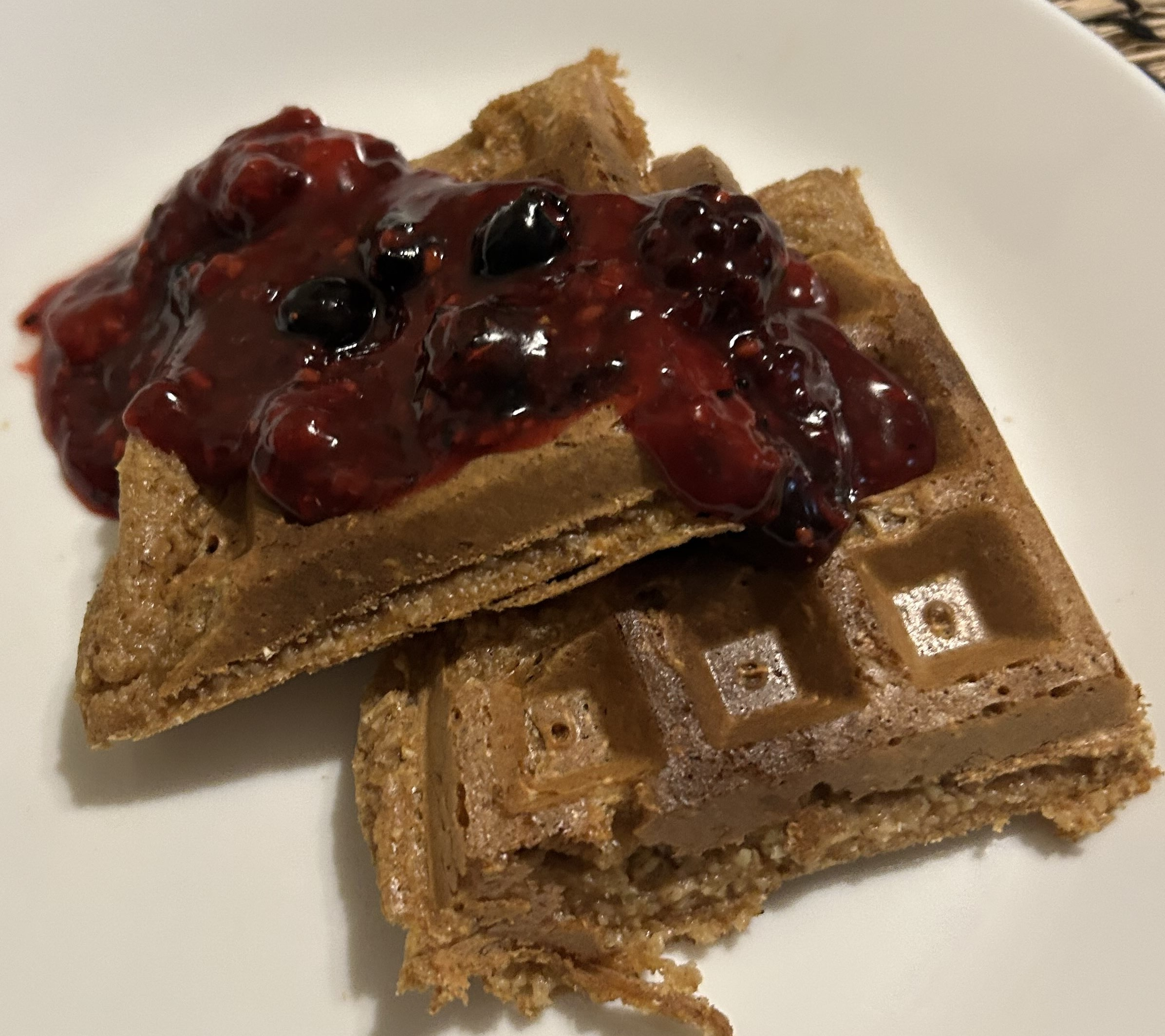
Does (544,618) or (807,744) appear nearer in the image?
(807,744)

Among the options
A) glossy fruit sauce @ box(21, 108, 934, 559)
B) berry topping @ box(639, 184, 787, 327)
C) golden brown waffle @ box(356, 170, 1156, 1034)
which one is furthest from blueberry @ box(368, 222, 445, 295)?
golden brown waffle @ box(356, 170, 1156, 1034)

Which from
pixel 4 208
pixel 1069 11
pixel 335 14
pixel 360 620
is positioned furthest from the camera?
pixel 1069 11

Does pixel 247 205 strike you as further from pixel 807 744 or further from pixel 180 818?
pixel 807 744

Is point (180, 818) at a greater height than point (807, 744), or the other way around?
point (180, 818)

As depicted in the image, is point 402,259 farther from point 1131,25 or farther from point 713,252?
point 1131,25

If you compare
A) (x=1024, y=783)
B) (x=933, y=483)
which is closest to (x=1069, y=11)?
(x=933, y=483)

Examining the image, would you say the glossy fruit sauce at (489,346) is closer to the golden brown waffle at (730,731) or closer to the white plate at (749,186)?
the golden brown waffle at (730,731)

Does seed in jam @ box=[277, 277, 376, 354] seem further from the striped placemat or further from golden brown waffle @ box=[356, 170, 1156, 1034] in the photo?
the striped placemat
